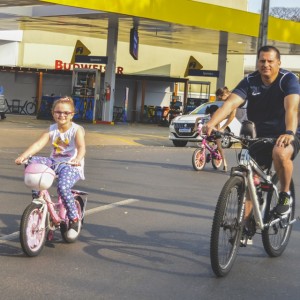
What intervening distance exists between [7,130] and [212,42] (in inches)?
591

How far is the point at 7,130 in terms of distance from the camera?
26.0 m

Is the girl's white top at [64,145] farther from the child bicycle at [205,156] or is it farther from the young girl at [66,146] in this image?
the child bicycle at [205,156]

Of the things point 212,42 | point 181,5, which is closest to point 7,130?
point 181,5

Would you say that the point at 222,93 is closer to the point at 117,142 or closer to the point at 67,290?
the point at 117,142

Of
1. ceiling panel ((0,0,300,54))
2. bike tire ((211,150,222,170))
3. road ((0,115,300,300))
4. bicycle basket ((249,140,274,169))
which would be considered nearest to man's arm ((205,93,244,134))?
bicycle basket ((249,140,274,169))

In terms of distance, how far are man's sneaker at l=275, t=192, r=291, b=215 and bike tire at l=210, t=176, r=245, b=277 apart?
55cm

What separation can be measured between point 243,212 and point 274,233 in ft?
2.61

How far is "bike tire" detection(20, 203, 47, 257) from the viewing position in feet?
21.7

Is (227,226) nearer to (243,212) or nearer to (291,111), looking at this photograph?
(243,212)

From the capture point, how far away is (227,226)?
20.7 feet

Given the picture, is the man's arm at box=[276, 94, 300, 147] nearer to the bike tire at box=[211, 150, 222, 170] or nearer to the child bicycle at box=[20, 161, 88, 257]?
the child bicycle at box=[20, 161, 88, 257]

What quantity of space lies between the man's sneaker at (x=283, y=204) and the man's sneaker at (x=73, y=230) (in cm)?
185

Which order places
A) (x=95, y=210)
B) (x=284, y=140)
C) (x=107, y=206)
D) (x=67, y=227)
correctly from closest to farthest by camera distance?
(x=284, y=140), (x=67, y=227), (x=95, y=210), (x=107, y=206)

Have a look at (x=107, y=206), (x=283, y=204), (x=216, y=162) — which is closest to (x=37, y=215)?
(x=283, y=204)
